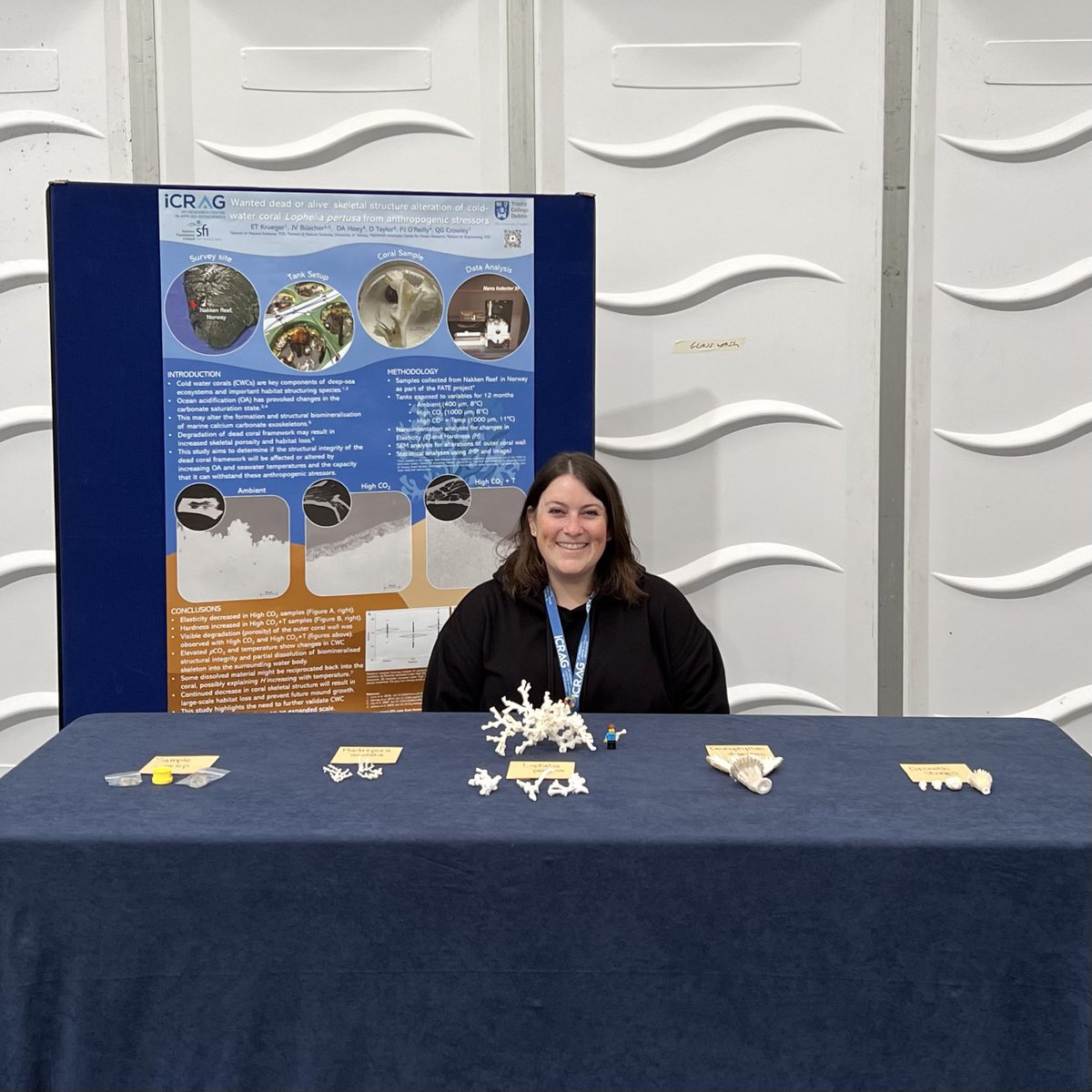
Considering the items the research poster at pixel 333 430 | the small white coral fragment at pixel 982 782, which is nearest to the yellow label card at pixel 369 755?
the small white coral fragment at pixel 982 782

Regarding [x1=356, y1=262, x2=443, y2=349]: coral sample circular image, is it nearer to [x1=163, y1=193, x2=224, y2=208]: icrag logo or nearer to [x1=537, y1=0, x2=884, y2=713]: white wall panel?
[x1=163, y1=193, x2=224, y2=208]: icrag logo

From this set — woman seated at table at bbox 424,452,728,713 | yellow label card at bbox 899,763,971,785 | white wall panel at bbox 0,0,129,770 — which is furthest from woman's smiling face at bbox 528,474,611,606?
white wall panel at bbox 0,0,129,770

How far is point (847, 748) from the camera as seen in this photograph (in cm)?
167

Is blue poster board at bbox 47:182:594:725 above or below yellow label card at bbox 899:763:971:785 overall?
above

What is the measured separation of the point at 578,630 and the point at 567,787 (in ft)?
2.56

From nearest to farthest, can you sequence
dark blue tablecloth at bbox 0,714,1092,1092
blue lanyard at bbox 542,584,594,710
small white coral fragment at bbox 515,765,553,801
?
dark blue tablecloth at bbox 0,714,1092,1092, small white coral fragment at bbox 515,765,553,801, blue lanyard at bbox 542,584,594,710

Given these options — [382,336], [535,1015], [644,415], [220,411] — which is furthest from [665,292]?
[535,1015]

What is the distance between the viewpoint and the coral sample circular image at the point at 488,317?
2.72 meters

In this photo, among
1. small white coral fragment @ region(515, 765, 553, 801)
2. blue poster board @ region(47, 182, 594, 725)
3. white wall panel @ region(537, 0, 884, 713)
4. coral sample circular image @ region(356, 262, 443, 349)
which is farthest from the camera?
white wall panel @ region(537, 0, 884, 713)

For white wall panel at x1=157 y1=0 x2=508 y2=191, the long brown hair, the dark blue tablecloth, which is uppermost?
white wall panel at x1=157 y1=0 x2=508 y2=191

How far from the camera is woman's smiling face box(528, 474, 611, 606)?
2221mm

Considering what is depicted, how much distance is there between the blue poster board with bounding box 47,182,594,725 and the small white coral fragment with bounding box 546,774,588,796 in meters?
1.31

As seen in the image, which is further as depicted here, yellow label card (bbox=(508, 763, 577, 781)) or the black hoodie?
the black hoodie

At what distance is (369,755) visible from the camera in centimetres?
162
